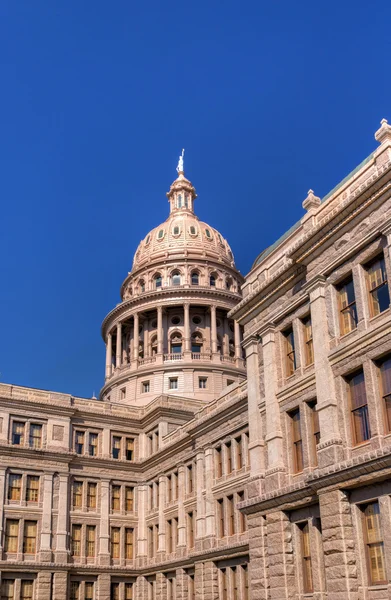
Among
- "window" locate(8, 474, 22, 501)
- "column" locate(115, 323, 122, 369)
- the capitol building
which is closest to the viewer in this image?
the capitol building

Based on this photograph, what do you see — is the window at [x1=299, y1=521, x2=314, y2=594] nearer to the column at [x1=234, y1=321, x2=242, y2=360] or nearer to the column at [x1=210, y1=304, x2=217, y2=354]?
the column at [x1=210, y1=304, x2=217, y2=354]

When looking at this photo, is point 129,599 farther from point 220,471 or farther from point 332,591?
point 332,591

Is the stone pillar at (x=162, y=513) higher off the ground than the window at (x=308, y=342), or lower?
lower

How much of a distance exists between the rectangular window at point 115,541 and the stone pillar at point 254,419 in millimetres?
30427

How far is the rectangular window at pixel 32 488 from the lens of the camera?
185ft

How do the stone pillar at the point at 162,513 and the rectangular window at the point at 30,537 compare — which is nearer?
the rectangular window at the point at 30,537

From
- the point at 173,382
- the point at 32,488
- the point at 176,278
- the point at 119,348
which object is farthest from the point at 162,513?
the point at 176,278

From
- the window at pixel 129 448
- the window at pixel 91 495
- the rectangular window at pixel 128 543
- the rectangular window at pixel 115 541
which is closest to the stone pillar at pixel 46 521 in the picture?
the window at pixel 91 495

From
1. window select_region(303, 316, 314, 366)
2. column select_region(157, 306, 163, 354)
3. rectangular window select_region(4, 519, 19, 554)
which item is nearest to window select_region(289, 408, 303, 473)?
window select_region(303, 316, 314, 366)

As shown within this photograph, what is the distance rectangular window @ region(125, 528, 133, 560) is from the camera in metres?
59.4

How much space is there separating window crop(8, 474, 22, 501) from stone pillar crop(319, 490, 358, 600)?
117 feet

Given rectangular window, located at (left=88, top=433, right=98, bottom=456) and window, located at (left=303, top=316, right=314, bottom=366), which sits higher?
rectangular window, located at (left=88, top=433, right=98, bottom=456)

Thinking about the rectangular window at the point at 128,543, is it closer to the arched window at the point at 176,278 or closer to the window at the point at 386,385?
the arched window at the point at 176,278

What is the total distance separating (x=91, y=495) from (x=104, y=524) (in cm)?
256
